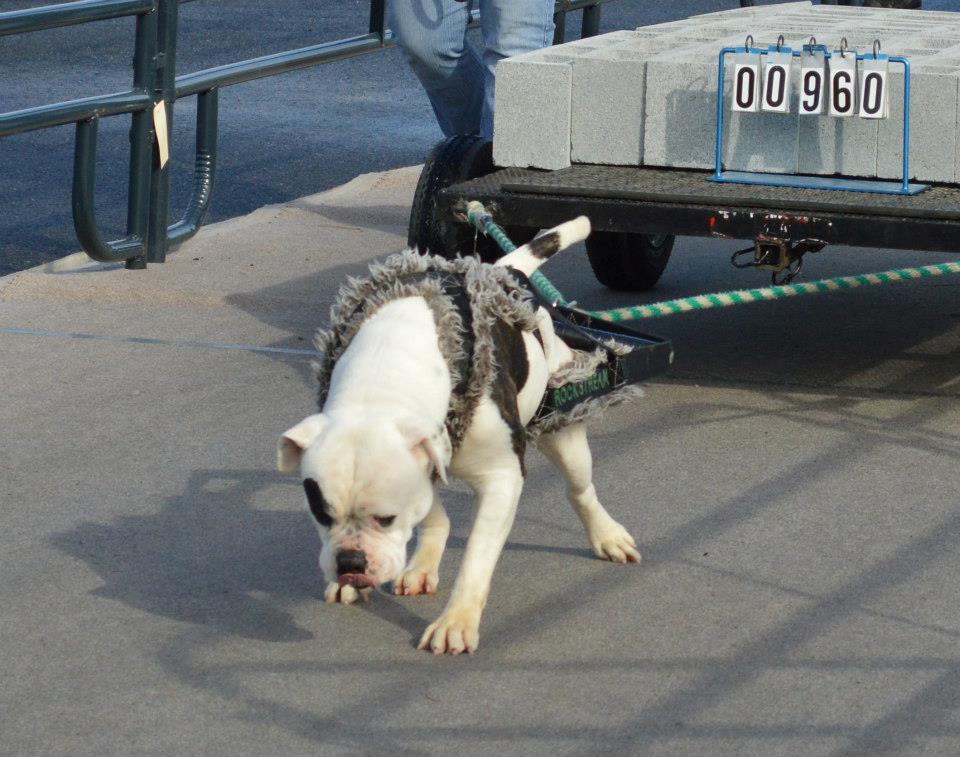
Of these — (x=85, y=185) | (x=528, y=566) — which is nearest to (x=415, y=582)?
(x=528, y=566)

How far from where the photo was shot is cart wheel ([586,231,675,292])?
20.6 ft

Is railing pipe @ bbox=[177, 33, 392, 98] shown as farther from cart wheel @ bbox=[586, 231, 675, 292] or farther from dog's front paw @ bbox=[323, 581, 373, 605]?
dog's front paw @ bbox=[323, 581, 373, 605]

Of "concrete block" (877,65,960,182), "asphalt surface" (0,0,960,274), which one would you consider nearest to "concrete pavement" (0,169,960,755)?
"concrete block" (877,65,960,182)

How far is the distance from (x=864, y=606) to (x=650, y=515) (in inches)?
28.2

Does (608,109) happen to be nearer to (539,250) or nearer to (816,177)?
(816,177)

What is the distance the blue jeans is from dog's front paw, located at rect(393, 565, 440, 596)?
2.75 m

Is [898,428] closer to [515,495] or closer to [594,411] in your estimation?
[594,411]

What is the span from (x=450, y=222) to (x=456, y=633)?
2162mm

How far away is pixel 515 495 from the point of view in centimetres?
351

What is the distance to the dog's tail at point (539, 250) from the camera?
13.0 feet

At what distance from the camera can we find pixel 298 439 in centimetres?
313

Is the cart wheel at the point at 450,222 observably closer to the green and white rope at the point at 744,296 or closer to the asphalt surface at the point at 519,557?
the asphalt surface at the point at 519,557

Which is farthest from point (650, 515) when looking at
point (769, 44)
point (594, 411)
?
point (769, 44)

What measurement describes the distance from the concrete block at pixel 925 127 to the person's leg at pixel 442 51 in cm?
194
